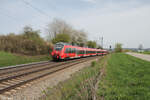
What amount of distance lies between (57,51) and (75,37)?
37233mm

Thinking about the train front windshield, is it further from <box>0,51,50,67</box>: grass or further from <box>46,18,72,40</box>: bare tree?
<box>46,18,72,40</box>: bare tree

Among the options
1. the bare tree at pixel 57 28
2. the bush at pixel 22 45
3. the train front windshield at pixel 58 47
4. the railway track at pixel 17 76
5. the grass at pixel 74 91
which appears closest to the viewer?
the grass at pixel 74 91

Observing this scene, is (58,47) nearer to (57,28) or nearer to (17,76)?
(17,76)

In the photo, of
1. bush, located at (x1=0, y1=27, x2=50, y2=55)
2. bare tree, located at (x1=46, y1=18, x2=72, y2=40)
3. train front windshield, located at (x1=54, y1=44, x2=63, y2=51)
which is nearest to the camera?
train front windshield, located at (x1=54, y1=44, x2=63, y2=51)

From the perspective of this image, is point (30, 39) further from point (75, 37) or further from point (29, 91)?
point (75, 37)

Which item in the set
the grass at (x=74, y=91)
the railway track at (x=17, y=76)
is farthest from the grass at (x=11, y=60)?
the grass at (x=74, y=91)

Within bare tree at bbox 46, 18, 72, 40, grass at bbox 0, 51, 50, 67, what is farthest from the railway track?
bare tree at bbox 46, 18, 72, 40

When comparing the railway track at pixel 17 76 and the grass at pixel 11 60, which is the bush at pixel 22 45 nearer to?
the grass at pixel 11 60

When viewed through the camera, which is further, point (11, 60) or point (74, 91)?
point (11, 60)

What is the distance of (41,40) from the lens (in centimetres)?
2328

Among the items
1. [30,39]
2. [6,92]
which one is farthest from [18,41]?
[6,92]

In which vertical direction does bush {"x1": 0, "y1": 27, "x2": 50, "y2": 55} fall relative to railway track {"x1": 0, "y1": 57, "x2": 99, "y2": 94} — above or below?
above

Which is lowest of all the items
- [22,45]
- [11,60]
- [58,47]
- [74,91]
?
[74,91]

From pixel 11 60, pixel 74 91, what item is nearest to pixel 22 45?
pixel 11 60
